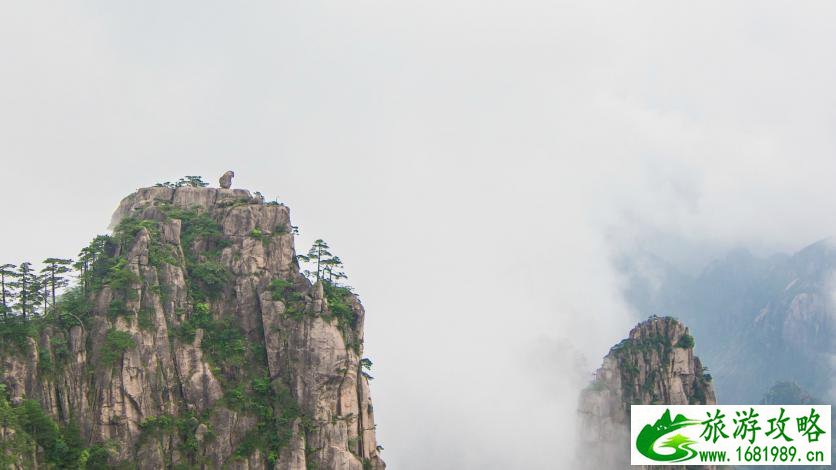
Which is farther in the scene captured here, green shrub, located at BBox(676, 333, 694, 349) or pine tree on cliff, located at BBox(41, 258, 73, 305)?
green shrub, located at BBox(676, 333, 694, 349)

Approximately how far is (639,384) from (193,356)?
303 ft

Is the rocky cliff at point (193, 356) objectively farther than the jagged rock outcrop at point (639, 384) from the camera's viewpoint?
No

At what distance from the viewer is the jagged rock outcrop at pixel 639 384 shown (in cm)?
15212

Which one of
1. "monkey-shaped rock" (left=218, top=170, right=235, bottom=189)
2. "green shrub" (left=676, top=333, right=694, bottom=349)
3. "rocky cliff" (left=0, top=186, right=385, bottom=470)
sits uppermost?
"monkey-shaped rock" (left=218, top=170, right=235, bottom=189)

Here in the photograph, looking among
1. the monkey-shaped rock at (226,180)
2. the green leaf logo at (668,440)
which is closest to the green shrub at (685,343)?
the green leaf logo at (668,440)

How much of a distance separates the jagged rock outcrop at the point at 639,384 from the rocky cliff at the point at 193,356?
223 ft

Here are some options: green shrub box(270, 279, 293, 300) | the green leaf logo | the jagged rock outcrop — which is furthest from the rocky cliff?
the jagged rock outcrop

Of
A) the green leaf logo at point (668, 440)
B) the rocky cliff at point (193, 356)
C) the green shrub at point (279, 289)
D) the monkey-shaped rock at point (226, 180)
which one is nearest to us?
the green leaf logo at point (668, 440)

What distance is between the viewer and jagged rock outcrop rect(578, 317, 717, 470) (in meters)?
152

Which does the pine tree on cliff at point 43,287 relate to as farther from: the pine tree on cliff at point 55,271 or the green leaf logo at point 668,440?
the green leaf logo at point 668,440

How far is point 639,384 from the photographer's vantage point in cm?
15388

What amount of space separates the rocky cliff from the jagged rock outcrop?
68020 millimetres

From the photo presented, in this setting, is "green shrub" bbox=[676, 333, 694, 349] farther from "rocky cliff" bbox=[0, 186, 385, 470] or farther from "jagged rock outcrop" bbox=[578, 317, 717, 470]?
"rocky cliff" bbox=[0, 186, 385, 470]

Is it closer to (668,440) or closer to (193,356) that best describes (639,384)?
(668,440)
